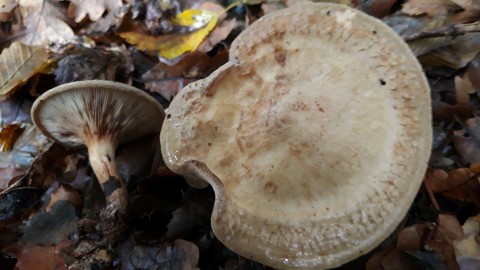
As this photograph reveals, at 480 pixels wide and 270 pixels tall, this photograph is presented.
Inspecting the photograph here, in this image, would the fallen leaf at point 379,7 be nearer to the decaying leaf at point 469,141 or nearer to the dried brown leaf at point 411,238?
the decaying leaf at point 469,141

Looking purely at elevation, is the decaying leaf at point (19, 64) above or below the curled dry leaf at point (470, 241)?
above

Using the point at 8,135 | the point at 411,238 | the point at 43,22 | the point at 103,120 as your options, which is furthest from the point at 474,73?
the point at 43,22

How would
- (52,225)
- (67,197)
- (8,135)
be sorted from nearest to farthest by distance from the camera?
(52,225) → (67,197) → (8,135)

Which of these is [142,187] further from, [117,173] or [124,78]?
[124,78]

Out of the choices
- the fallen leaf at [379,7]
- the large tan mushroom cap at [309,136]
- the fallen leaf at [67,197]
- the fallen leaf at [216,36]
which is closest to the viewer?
the large tan mushroom cap at [309,136]

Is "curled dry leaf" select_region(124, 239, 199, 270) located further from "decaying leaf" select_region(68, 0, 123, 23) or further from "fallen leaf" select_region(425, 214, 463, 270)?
"decaying leaf" select_region(68, 0, 123, 23)

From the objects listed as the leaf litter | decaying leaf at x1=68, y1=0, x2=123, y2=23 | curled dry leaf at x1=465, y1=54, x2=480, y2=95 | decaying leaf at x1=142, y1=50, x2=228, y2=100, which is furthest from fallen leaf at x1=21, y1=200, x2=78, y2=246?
curled dry leaf at x1=465, y1=54, x2=480, y2=95

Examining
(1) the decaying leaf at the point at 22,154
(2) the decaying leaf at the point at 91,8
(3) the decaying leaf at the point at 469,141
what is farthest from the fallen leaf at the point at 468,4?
(1) the decaying leaf at the point at 22,154

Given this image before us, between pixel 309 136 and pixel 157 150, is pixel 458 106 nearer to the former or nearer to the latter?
pixel 309 136
